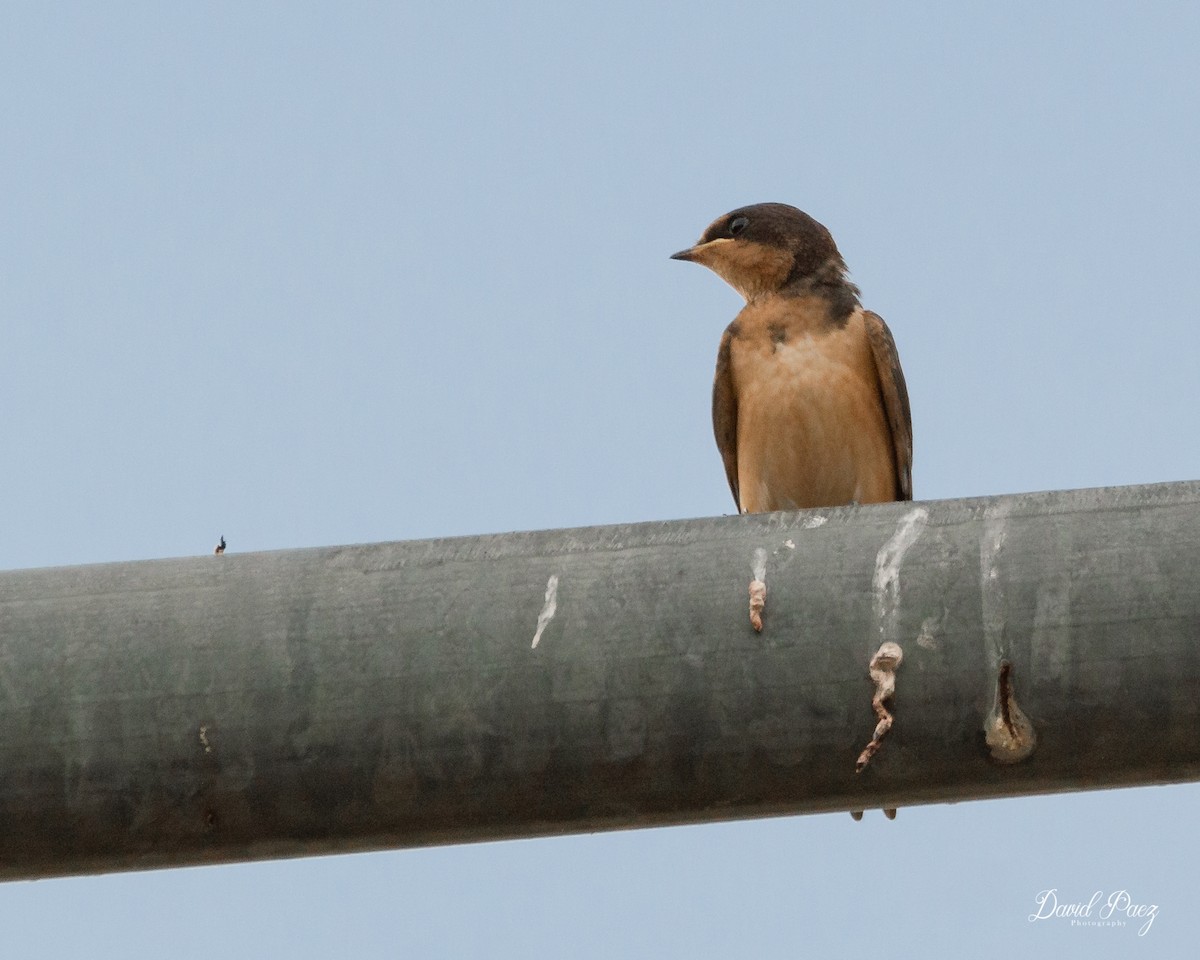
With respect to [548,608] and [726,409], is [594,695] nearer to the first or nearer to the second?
[548,608]

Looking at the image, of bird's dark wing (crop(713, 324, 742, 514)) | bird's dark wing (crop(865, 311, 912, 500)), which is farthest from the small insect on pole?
bird's dark wing (crop(713, 324, 742, 514))

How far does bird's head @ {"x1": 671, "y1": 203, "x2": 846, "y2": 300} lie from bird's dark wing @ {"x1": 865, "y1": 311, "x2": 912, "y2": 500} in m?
0.39

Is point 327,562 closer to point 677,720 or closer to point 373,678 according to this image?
point 373,678

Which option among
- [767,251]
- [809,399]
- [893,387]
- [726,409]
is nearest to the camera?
[809,399]

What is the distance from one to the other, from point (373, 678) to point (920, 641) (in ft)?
2.29

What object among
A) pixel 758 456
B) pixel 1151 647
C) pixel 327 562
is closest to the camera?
pixel 1151 647

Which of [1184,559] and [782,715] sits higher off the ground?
[1184,559]

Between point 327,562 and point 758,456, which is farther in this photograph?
point 758,456

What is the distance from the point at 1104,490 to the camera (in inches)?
88.0

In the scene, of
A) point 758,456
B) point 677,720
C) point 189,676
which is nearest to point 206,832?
point 189,676

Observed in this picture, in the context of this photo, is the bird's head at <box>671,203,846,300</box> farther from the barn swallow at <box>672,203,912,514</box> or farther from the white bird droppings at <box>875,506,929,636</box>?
the white bird droppings at <box>875,506,929,636</box>

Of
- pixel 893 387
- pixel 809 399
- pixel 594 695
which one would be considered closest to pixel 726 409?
pixel 809 399

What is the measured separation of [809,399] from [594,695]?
3.94 m

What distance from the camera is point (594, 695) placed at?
214 centimetres
